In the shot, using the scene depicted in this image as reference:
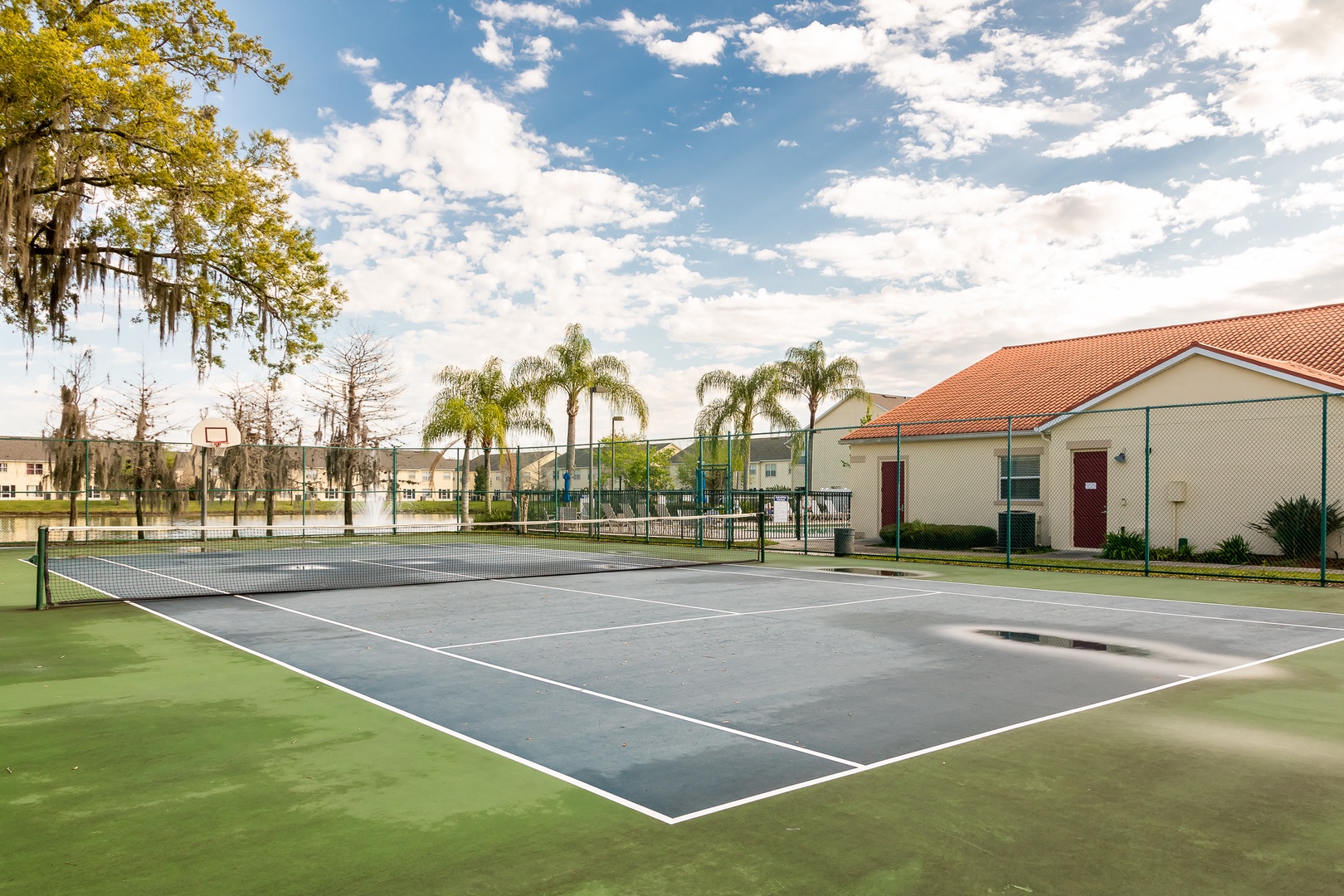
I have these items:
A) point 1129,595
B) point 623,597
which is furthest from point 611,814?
point 1129,595

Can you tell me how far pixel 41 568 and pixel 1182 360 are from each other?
24296 millimetres

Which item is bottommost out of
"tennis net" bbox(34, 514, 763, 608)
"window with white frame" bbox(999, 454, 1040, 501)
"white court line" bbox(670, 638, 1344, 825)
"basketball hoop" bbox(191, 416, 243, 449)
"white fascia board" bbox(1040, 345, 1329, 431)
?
"tennis net" bbox(34, 514, 763, 608)

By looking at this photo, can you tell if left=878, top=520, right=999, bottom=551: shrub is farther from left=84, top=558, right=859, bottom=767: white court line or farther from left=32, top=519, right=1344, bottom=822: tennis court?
left=84, top=558, right=859, bottom=767: white court line

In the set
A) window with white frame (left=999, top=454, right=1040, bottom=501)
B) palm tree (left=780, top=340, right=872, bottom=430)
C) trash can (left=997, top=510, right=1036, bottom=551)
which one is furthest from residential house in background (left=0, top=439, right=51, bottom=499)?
trash can (left=997, top=510, right=1036, bottom=551)

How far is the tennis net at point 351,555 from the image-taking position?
15.6m

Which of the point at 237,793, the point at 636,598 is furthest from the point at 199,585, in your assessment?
the point at 237,793

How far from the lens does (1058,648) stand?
378 inches

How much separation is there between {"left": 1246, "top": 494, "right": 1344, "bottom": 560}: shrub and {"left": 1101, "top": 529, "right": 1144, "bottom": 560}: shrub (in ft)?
9.12

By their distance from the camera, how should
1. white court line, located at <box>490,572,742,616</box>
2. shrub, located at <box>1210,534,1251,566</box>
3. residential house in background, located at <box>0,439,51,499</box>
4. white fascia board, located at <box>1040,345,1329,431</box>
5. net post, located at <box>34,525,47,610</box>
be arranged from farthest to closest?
residential house in background, located at <box>0,439,51,499</box> < shrub, located at <box>1210,534,1251,566</box> < white fascia board, located at <box>1040,345,1329,431</box> < white court line, located at <box>490,572,742,616</box> < net post, located at <box>34,525,47,610</box>

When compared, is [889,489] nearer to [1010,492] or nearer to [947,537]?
[947,537]

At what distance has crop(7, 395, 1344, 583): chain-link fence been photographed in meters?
19.8

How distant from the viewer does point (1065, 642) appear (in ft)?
32.9

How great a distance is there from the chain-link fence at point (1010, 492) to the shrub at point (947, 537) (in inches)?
1.9

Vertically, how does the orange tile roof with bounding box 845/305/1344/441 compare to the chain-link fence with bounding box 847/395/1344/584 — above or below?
above
